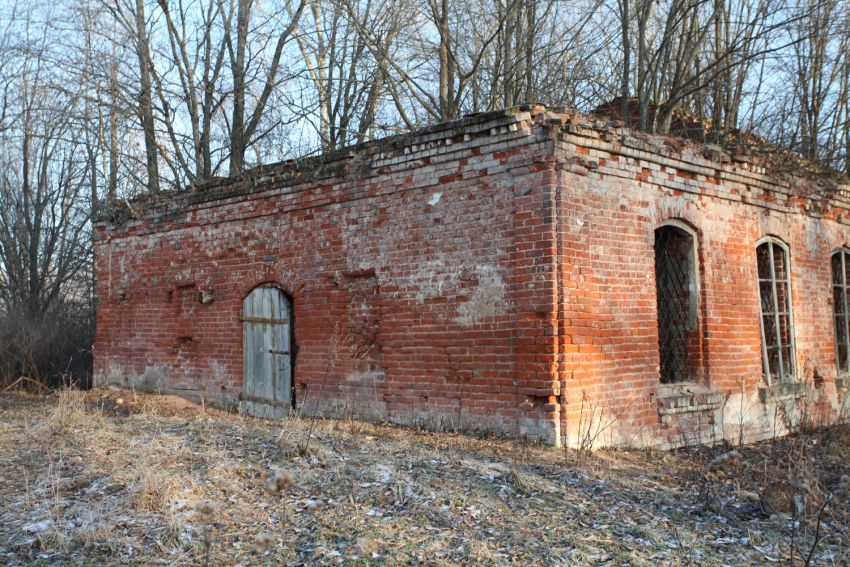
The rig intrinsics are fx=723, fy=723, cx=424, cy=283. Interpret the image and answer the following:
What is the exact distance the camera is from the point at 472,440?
23.7 ft

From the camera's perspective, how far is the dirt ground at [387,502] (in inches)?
171

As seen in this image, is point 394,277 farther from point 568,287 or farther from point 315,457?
point 315,457

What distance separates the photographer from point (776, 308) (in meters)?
9.67

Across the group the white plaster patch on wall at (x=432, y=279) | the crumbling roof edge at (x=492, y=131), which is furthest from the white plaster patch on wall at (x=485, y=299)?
the crumbling roof edge at (x=492, y=131)

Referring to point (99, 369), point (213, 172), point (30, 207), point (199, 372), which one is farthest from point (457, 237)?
point (30, 207)

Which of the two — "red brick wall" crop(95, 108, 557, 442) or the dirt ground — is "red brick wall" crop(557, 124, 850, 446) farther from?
the dirt ground

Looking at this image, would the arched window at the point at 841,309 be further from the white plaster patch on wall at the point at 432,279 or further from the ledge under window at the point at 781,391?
the white plaster patch on wall at the point at 432,279

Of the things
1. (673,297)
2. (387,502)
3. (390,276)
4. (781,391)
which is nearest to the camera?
(387,502)

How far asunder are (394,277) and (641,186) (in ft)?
9.66

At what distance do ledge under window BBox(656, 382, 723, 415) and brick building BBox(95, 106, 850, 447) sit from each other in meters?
0.03

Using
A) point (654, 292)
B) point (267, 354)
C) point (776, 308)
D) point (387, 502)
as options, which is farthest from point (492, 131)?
point (776, 308)

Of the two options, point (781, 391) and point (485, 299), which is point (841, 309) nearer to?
point (781, 391)

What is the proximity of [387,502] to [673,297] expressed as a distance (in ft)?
16.6

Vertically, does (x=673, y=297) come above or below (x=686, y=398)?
above
